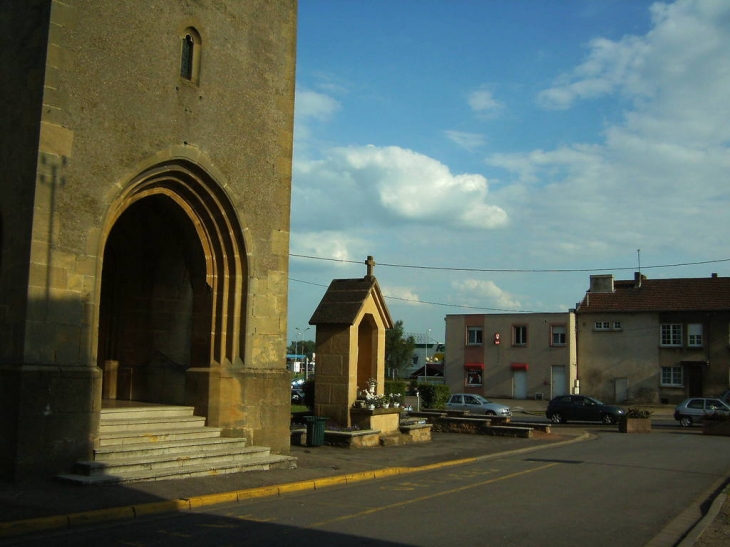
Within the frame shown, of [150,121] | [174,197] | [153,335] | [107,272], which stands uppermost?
[150,121]

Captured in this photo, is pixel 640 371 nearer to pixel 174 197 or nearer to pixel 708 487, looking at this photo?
pixel 708 487

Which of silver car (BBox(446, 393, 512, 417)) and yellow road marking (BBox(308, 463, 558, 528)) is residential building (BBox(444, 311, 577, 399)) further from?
yellow road marking (BBox(308, 463, 558, 528))

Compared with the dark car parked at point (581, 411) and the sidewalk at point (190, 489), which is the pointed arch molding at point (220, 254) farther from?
the dark car parked at point (581, 411)

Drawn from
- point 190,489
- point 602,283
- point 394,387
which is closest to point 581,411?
point 394,387

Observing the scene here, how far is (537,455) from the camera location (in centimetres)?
1922

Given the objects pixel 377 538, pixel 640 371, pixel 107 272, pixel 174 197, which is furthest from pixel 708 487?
pixel 640 371

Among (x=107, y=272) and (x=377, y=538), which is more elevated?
(x=107, y=272)

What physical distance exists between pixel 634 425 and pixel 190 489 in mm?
23580

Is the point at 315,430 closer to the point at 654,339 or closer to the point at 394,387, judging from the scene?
the point at 394,387

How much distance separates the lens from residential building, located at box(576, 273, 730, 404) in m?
48.5

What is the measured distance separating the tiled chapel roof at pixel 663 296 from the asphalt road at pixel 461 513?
36.7 metres

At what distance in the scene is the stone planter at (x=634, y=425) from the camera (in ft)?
97.8

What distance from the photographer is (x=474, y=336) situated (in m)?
57.5

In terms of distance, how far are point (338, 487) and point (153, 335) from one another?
5968 mm
